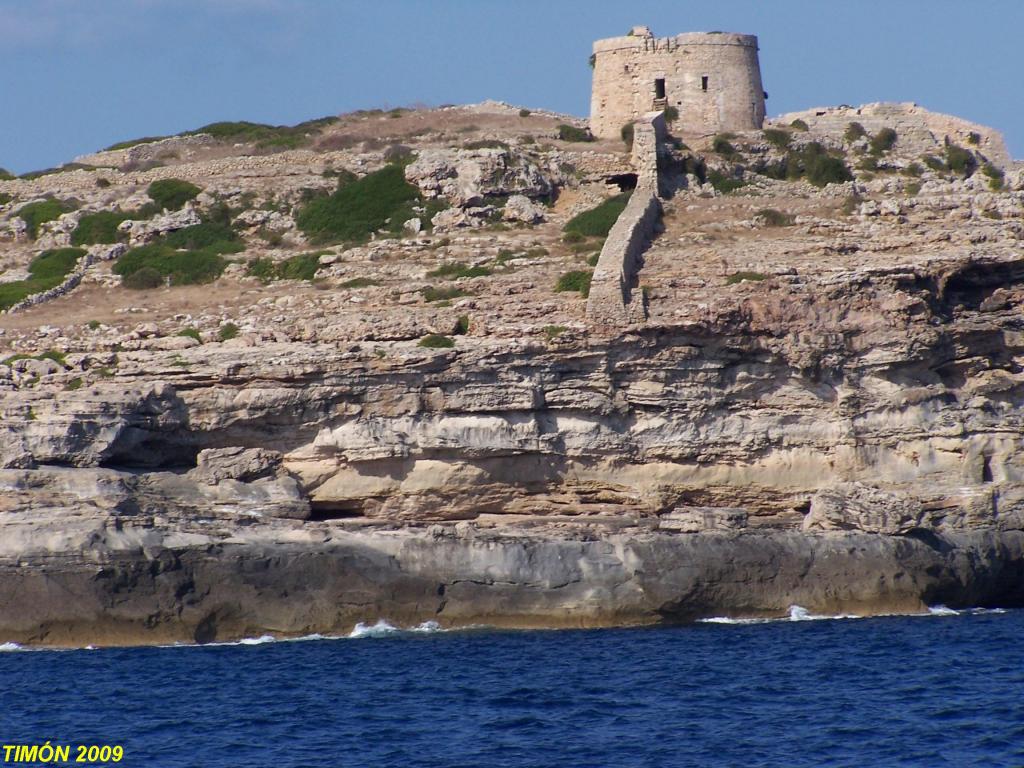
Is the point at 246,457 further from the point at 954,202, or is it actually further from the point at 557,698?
the point at 954,202

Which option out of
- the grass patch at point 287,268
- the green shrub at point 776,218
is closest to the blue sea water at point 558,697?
the green shrub at point 776,218

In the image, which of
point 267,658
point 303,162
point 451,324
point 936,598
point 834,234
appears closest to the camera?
point 267,658

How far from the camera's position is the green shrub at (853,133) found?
48.3 m

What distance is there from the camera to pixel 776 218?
39844 millimetres

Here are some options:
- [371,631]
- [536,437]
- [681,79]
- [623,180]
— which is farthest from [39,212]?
[371,631]

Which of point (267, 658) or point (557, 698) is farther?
point (267, 658)

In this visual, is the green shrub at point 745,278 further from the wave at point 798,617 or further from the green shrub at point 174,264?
the green shrub at point 174,264

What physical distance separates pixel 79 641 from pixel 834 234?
17.8m

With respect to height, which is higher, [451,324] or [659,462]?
[451,324]

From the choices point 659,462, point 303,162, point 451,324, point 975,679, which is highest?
point 303,162

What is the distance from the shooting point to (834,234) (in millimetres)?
37406

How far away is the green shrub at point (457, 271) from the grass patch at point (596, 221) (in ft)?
9.93

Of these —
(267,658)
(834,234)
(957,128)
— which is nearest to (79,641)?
(267,658)

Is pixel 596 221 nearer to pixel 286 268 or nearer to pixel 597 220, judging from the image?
pixel 597 220
